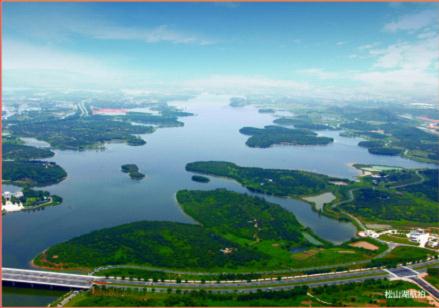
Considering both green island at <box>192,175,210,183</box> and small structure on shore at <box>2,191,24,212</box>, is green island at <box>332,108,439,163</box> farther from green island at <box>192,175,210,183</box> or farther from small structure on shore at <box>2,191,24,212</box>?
small structure on shore at <box>2,191,24,212</box>

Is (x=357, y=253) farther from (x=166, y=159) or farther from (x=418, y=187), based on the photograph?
(x=166, y=159)

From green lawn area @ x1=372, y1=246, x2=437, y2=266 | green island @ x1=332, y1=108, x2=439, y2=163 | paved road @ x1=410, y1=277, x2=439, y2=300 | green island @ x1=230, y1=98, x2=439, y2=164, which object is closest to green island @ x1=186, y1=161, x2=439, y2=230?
green lawn area @ x1=372, y1=246, x2=437, y2=266

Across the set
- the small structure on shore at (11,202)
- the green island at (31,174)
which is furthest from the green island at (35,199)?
the green island at (31,174)

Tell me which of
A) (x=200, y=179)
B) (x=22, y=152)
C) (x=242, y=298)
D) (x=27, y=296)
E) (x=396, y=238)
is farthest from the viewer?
(x=22, y=152)

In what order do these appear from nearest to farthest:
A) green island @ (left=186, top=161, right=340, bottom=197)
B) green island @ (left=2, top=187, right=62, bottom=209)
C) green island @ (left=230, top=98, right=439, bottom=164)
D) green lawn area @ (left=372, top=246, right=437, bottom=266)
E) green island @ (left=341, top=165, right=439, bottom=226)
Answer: green lawn area @ (left=372, top=246, right=437, bottom=266) < green island @ (left=341, top=165, right=439, bottom=226) < green island @ (left=2, top=187, right=62, bottom=209) < green island @ (left=186, top=161, right=340, bottom=197) < green island @ (left=230, top=98, right=439, bottom=164)

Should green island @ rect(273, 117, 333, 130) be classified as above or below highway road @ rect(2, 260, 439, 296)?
above

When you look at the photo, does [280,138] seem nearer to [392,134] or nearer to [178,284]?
[392,134]

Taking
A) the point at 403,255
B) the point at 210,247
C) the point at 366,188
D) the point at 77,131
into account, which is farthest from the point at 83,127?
the point at 403,255

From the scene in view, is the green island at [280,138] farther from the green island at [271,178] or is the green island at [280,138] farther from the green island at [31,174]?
the green island at [31,174]
